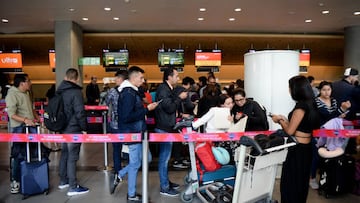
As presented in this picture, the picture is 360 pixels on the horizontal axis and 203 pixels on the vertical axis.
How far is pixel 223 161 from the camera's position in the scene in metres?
3.81

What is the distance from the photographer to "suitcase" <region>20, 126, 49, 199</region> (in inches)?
164

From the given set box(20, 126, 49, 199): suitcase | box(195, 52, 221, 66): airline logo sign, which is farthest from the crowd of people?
box(195, 52, 221, 66): airline logo sign

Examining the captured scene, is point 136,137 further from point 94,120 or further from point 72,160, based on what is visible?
point 94,120

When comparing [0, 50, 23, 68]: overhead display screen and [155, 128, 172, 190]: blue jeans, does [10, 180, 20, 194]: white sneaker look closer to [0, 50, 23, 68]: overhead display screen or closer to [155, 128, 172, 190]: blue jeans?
[155, 128, 172, 190]: blue jeans

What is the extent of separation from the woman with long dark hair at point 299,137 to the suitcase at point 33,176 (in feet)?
9.97

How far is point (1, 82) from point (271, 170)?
13.5m

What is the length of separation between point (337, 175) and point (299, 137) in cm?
157

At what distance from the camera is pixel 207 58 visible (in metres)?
12.8

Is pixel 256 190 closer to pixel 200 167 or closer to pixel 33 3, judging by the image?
pixel 200 167

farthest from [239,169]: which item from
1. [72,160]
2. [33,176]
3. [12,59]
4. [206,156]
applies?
[12,59]

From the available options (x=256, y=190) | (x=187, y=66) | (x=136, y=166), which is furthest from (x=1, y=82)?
(x=256, y=190)

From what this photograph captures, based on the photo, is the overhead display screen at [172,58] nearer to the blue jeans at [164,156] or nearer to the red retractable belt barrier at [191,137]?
the blue jeans at [164,156]

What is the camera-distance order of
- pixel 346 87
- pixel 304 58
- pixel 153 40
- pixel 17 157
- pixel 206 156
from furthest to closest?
pixel 304 58 < pixel 153 40 < pixel 346 87 < pixel 17 157 < pixel 206 156

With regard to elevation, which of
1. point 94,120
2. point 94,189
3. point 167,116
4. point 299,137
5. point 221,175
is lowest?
point 94,189
